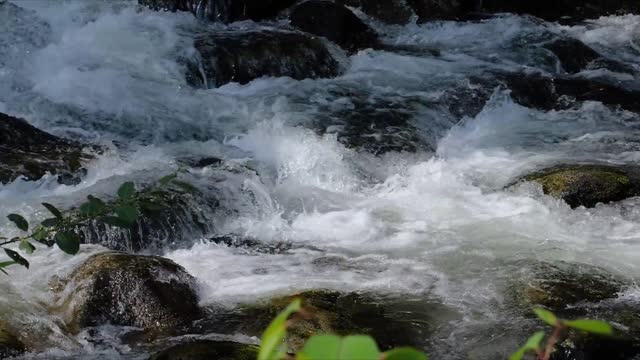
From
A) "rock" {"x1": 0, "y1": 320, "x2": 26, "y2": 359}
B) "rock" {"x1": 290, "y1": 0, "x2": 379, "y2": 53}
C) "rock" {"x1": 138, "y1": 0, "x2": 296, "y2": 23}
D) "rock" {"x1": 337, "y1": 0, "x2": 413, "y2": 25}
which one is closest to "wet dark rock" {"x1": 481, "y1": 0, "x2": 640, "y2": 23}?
"rock" {"x1": 337, "y1": 0, "x2": 413, "y2": 25}

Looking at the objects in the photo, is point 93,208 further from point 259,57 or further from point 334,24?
point 334,24

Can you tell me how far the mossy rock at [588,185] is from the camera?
19.9 ft

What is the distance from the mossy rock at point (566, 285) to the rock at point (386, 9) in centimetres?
738

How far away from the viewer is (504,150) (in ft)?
24.6

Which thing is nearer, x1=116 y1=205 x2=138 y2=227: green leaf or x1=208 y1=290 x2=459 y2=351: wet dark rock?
x1=116 y1=205 x2=138 y2=227: green leaf

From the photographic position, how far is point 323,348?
66 centimetres

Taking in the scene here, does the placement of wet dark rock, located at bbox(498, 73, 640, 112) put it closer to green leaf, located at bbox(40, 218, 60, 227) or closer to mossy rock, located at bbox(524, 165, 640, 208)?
mossy rock, located at bbox(524, 165, 640, 208)

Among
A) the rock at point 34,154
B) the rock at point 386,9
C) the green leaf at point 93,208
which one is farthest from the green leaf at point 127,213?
the rock at point 386,9

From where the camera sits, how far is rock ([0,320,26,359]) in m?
3.71

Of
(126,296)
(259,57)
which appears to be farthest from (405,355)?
(259,57)

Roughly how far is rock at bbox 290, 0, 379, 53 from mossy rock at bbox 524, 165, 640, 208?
4426mm

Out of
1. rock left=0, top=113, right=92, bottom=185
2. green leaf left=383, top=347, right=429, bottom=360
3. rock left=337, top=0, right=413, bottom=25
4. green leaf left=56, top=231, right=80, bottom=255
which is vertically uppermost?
green leaf left=383, top=347, right=429, bottom=360

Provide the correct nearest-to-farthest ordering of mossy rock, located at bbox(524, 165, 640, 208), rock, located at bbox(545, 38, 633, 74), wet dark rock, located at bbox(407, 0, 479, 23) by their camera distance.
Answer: mossy rock, located at bbox(524, 165, 640, 208) < rock, located at bbox(545, 38, 633, 74) < wet dark rock, located at bbox(407, 0, 479, 23)

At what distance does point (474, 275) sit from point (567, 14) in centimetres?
965
